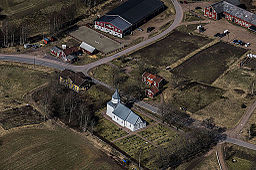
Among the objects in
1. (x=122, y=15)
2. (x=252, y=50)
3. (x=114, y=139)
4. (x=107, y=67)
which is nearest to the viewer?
(x=114, y=139)

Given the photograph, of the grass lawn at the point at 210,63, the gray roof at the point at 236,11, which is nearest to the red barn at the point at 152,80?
the grass lawn at the point at 210,63

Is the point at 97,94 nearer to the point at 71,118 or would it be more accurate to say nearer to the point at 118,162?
the point at 71,118

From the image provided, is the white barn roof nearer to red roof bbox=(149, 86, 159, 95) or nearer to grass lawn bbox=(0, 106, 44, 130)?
red roof bbox=(149, 86, 159, 95)

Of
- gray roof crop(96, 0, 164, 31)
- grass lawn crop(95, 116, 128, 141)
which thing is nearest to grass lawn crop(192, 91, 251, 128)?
grass lawn crop(95, 116, 128, 141)

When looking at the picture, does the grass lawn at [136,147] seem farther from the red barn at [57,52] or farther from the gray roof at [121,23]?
the gray roof at [121,23]

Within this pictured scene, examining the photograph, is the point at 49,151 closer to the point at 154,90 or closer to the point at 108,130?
the point at 108,130

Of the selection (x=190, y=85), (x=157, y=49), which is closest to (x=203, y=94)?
(x=190, y=85)
